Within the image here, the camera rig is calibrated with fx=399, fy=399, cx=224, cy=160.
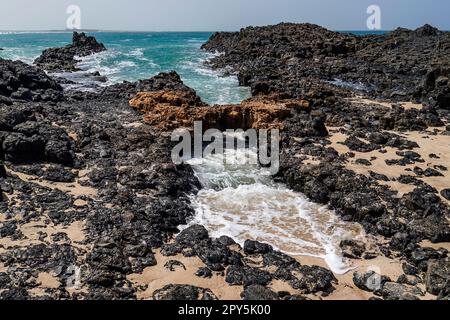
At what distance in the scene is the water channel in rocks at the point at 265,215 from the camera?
1029cm

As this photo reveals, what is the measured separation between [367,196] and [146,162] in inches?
284

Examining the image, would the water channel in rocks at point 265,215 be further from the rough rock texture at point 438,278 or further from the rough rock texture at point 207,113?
the rough rock texture at point 207,113

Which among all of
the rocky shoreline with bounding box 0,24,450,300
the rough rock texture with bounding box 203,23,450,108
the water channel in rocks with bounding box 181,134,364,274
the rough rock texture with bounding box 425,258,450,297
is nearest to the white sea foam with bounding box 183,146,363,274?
the water channel in rocks with bounding box 181,134,364,274

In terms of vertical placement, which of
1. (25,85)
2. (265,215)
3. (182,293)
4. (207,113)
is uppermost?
(25,85)

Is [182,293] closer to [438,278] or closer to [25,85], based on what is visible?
[438,278]

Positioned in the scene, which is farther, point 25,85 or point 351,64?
point 351,64

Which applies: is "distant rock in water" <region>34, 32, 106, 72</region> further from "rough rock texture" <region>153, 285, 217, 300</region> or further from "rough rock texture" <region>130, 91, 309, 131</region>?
"rough rock texture" <region>153, 285, 217, 300</region>

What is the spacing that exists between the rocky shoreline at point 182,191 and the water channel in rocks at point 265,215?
0.40 metres

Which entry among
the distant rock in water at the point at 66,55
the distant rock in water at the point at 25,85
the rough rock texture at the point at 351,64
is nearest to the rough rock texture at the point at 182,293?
the rough rock texture at the point at 351,64

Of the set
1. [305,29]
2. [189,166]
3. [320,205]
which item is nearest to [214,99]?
[189,166]

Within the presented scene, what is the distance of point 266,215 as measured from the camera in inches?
460

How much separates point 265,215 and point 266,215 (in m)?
0.03

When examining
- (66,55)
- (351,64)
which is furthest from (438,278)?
(66,55)
